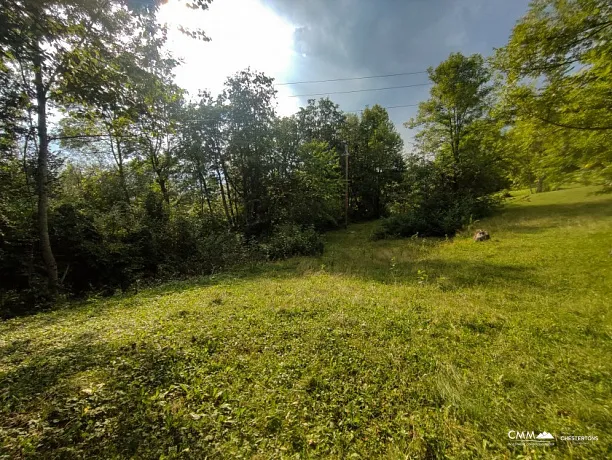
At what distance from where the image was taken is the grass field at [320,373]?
1.93 metres

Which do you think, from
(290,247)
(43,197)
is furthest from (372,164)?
(43,197)

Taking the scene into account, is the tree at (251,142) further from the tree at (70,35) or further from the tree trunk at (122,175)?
the tree at (70,35)

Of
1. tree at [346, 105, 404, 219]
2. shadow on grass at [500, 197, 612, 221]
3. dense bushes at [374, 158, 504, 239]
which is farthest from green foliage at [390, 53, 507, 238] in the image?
tree at [346, 105, 404, 219]

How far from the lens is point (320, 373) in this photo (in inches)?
109

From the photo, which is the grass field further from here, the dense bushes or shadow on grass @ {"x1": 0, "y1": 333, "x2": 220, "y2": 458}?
the dense bushes

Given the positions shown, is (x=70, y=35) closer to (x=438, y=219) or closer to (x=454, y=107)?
(x=438, y=219)

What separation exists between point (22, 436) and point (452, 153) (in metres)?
20.4

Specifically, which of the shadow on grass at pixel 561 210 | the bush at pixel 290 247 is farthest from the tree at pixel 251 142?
the shadow on grass at pixel 561 210

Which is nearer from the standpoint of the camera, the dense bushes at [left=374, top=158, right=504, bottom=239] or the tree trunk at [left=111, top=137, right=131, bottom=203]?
the tree trunk at [left=111, top=137, right=131, bottom=203]

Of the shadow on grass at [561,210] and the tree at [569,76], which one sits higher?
the tree at [569,76]

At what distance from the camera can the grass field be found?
193 cm

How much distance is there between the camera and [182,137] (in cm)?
1542

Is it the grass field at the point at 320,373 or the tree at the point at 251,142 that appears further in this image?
the tree at the point at 251,142

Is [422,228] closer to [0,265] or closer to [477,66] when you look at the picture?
[477,66]
